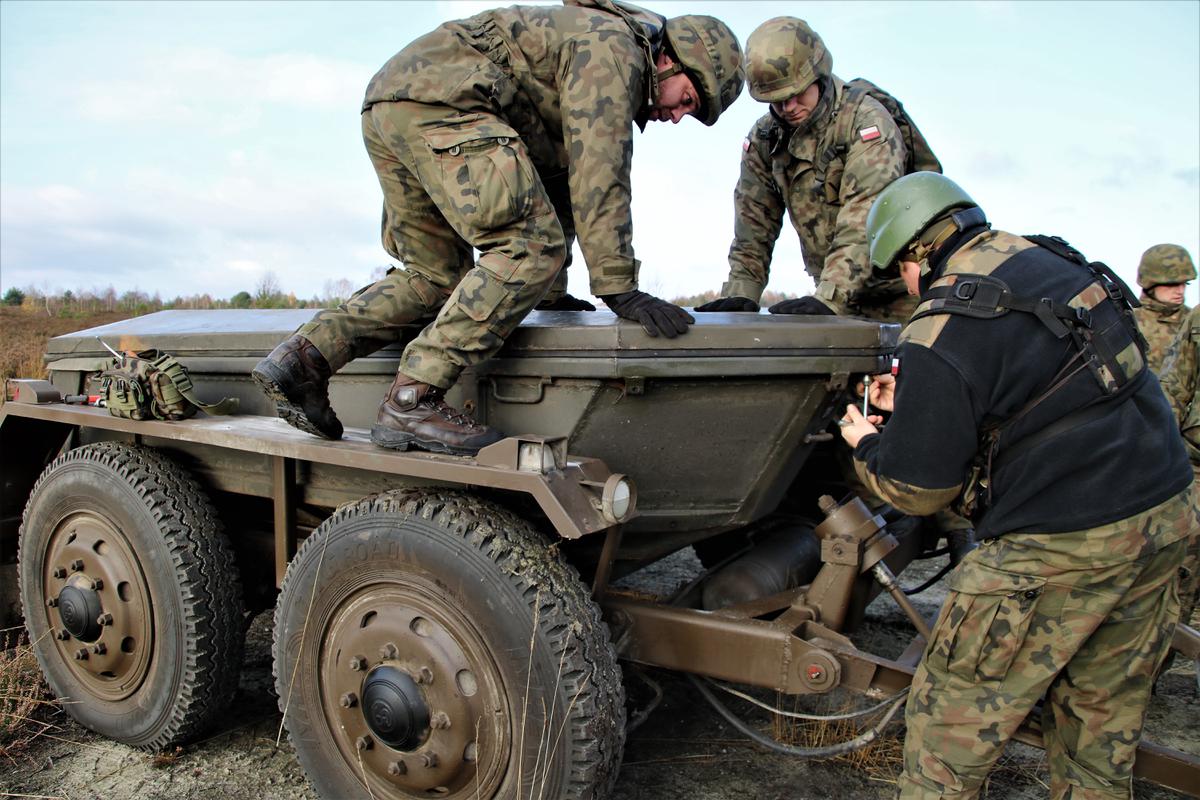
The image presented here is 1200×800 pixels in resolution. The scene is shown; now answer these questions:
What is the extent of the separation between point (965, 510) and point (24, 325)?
1309 cm

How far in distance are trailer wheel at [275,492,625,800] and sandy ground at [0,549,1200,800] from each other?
62cm

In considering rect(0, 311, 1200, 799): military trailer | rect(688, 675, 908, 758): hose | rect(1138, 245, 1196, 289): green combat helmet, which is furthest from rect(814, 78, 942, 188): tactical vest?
rect(1138, 245, 1196, 289): green combat helmet

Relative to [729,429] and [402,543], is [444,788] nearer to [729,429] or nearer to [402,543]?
[402,543]

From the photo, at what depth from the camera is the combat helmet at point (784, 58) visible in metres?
4.18

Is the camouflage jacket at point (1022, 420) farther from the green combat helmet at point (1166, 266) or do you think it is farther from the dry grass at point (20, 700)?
the green combat helmet at point (1166, 266)

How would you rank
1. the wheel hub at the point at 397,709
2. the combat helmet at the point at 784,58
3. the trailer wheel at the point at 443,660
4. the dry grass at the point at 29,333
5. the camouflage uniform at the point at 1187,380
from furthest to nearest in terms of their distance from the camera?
the dry grass at the point at 29,333 → the camouflage uniform at the point at 1187,380 → the combat helmet at the point at 784,58 → the wheel hub at the point at 397,709 → the trailer wheel at the point at 443,660

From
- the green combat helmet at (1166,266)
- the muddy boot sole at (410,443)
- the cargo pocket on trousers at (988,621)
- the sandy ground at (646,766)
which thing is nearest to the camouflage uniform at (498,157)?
the muddy boot sole at (410,443)

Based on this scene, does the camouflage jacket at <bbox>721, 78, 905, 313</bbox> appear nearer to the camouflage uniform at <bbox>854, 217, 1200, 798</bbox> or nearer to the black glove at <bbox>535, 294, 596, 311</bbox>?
the black glove at <bbox>535, 294, 596, 311</bbox>

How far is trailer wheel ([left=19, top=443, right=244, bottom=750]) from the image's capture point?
11.4ft

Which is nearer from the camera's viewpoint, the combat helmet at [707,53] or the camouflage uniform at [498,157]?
the camouflage uniform at [498,157]

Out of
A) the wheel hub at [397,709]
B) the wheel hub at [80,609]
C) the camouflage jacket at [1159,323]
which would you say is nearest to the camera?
the wheel hub at [397,709]

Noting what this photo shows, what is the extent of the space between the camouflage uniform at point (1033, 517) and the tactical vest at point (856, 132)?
185 cm

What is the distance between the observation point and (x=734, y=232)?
16.5 ft

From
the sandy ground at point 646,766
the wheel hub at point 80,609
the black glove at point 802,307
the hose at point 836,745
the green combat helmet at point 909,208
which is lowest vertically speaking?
the sandy ground at point 646,766
